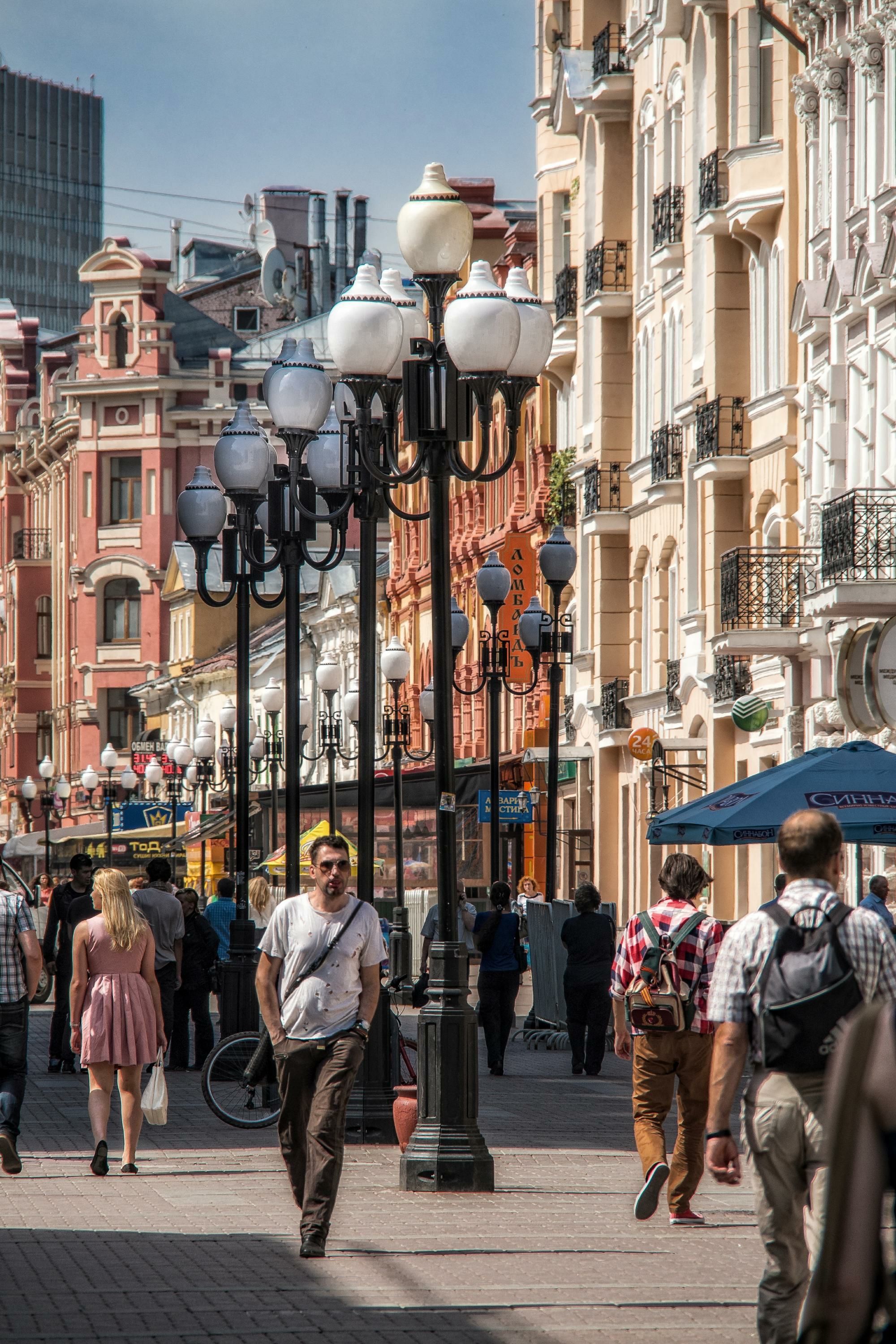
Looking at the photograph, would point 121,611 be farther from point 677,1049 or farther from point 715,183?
point 677,1049

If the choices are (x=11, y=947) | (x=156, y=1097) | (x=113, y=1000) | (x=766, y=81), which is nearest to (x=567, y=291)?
(x=766, y=81)

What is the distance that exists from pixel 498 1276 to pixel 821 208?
20.5m

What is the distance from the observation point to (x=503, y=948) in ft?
67.0

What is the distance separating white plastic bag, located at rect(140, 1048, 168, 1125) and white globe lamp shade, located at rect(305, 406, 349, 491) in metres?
→ 4.93

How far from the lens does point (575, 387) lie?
4284cm

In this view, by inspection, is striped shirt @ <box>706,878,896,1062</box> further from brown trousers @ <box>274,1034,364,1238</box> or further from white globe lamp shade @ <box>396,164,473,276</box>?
white globe lamp shade @ <box>396,164,473,276</box>

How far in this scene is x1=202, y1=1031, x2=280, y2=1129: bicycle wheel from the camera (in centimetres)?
1480

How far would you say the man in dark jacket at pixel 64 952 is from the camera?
19.9 metres

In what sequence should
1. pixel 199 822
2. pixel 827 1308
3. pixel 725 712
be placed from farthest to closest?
pixel 199 822 < pixel 725 712 < pixel 827 1308

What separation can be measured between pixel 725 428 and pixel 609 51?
10342 mm

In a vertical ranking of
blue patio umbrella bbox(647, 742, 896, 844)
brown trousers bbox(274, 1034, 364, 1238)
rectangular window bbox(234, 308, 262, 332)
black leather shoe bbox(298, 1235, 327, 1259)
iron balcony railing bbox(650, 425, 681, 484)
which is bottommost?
black leather shoe bbox(298, 1235, 327, 1259)

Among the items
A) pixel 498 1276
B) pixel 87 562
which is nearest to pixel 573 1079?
pixel 498 1276

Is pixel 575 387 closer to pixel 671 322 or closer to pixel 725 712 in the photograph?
pixel 671 322

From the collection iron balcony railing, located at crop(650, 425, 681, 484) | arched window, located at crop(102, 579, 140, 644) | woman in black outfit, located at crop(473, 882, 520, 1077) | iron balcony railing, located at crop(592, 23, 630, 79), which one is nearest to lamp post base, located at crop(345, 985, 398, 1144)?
woman in black outfit, located at crop(473, 882, 520, 1077)
